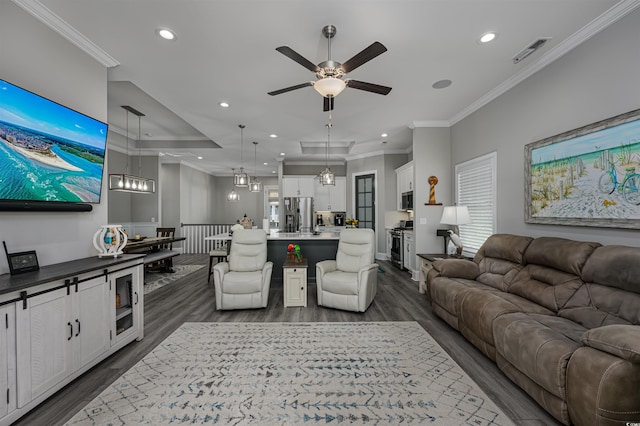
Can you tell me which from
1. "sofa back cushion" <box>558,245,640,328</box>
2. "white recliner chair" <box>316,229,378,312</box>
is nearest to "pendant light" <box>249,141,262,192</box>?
"white recliner chair" <box>316,229,378,312</box>

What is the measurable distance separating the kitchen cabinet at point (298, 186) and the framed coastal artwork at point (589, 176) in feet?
19.1

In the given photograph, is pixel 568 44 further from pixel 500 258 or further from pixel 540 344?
pixel 540 344

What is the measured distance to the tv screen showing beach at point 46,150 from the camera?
6.38 ft

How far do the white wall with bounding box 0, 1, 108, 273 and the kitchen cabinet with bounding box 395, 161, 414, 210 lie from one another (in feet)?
18.2

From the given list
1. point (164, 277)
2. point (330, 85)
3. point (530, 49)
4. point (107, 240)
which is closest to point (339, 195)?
point (164, 277)

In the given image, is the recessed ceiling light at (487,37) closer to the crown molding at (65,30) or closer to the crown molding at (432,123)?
the crown molding at (432,123)

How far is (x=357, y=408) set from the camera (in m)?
1.83

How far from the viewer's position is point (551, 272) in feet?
8.29

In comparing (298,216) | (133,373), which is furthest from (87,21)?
(298,216)

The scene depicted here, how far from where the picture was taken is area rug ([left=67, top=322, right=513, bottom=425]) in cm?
176

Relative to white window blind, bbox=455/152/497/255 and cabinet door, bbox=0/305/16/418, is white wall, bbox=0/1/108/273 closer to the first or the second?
cabinet door, bbox=0/305/16/418

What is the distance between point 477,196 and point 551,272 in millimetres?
2028

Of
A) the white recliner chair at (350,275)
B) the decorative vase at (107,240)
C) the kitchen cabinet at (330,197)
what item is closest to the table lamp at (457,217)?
the white recliner chair at (350,275)

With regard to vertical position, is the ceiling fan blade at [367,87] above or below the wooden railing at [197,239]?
above
